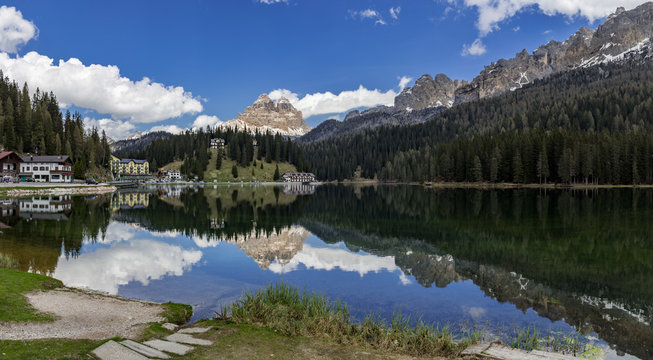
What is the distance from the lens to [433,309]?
16953 millimetres

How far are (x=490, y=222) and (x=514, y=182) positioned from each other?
10600cm

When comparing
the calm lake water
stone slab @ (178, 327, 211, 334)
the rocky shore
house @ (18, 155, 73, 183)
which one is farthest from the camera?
house @ (18, 155, 73, 183)

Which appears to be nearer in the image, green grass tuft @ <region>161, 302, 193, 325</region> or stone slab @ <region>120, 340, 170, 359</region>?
stone slab @ <region>120, 340, 170, 359</region>

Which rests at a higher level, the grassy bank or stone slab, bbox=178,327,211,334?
the grassy bank

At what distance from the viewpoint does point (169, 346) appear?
1002cm

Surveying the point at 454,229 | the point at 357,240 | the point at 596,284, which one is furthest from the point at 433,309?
the point at 454,229

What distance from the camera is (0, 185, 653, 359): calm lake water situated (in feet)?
53.2

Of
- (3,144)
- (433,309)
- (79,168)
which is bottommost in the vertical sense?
(433,309)

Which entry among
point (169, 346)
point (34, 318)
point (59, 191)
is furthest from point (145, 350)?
point (59, 191)

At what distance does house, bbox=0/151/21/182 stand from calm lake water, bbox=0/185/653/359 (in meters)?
82.0

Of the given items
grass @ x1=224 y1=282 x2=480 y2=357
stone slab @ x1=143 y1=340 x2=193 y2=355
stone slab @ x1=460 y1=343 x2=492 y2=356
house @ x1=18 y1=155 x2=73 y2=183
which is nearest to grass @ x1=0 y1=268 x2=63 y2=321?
stone slab @ x1=143 y1=340 x2=193 y2=355

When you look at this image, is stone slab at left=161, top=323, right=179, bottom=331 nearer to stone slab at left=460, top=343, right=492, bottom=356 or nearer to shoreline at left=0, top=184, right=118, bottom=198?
stone slab at left=460, top=343, right=492, bottom=356

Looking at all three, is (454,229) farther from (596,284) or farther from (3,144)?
(3,144)

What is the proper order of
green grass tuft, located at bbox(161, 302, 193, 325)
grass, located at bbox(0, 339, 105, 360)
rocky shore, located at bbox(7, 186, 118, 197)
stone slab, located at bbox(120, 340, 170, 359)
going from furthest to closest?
rocky shore, located at bbox(7, 186, 118, 197), green grass tuft, located at bbox(161, 302, 193, 325), stone slab, located at bbox(120, 340, 170, 359), grass, located at bbox(0, 339, 105, 360)
